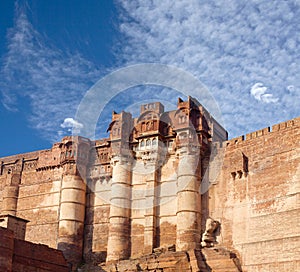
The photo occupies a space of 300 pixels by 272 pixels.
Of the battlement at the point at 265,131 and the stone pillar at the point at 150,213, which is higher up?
the battlement at the point at 265,131

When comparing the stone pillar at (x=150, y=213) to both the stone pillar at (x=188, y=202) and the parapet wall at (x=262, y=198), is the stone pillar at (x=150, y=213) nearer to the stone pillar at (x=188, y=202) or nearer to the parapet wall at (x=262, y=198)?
the stone pillar at (x=188, y=202)

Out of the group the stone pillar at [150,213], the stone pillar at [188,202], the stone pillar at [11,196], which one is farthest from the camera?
the stone pillar at [11,196]

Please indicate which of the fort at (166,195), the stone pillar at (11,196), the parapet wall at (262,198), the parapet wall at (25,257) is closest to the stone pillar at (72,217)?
the fort at (166,195)

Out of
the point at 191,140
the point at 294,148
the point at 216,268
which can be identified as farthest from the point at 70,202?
the point at 294,148

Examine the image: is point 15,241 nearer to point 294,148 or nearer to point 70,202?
point 70,202

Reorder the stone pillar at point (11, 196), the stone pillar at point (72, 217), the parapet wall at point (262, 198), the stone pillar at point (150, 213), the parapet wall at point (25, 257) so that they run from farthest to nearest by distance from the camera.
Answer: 1. the stone pillar at point (11, 196)
2. the stone pillar at point (72, 217)
3. the stone pillar at point (150, 213)
4. the parapet wall at point (262, 198)
5. the parapet wall at point (25, 257)

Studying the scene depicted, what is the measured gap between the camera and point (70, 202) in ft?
92.2

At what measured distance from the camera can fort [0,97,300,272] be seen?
74.1ft

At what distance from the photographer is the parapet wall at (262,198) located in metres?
21.8

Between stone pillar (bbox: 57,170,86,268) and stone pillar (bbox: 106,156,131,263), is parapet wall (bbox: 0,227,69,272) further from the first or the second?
stone pillar (bbox: 57,170,86,268)

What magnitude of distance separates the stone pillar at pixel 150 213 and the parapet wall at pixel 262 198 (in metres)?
2.59

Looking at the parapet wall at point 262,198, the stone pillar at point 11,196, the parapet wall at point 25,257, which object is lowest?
the parapet wall at point 25,257

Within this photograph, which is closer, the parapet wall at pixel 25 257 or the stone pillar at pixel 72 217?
the parapet wall at pixel 25 257

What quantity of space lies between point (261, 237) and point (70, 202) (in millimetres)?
9630
